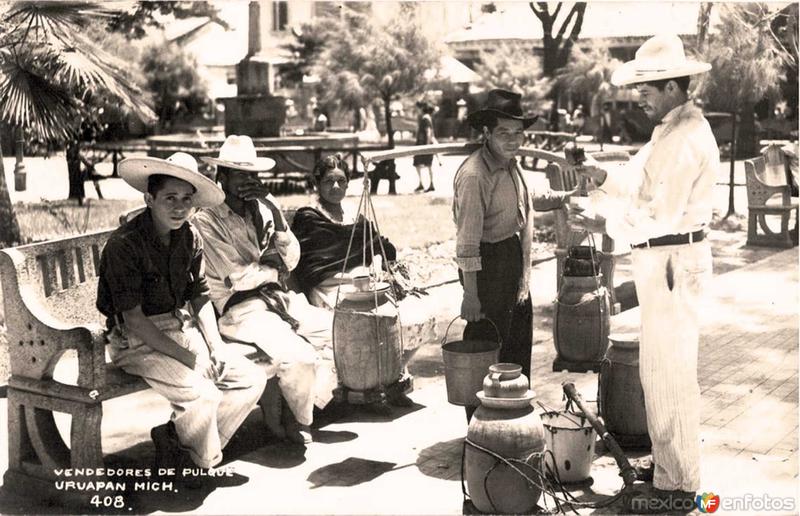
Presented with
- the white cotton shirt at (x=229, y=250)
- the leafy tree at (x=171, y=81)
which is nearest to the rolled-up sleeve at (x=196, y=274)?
the white cotton shirt at (x=229, y=250)

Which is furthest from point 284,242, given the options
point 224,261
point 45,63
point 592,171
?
point 45,63

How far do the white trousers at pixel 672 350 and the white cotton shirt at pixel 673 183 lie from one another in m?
0.14

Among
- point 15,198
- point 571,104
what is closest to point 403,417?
point 15,198

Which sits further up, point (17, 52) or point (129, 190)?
point (17, 52)

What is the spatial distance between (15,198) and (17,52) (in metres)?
9.58

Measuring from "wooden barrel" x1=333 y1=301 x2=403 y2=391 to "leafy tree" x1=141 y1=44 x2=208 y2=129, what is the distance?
26.9m

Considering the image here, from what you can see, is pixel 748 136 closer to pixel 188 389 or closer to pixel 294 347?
pixel 294 347

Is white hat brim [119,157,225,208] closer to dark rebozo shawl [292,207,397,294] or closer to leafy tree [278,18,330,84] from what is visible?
dark rebozo shawl [292,207,397,294]

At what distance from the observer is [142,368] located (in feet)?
17.1

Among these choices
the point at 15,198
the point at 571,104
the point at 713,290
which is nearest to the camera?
the point at 713,290

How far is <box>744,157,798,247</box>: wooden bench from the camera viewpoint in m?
13.5

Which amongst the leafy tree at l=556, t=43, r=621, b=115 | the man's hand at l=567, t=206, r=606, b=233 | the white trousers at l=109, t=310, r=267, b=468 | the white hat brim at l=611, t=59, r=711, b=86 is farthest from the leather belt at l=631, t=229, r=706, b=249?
the leafy tree at l=556, t=43, r=621, b=115

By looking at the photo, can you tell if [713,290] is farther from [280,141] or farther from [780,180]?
[280,141]

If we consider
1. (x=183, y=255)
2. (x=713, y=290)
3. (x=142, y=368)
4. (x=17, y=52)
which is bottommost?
(x=713, y=290)
